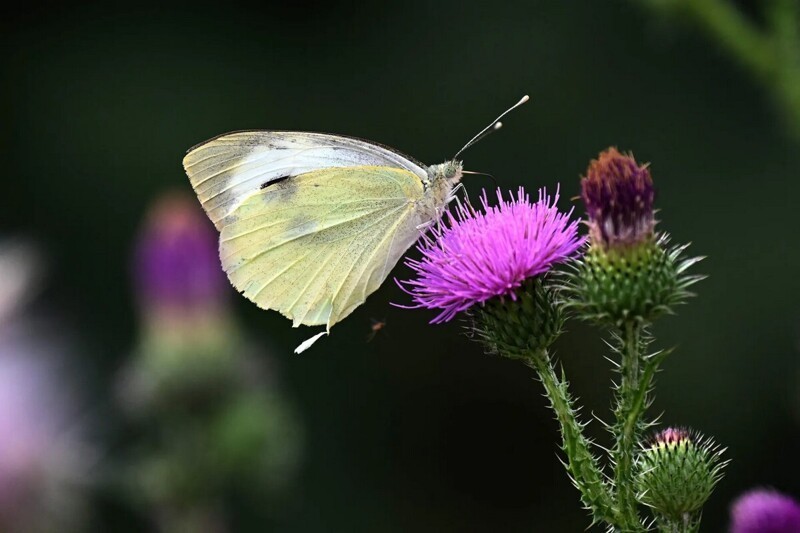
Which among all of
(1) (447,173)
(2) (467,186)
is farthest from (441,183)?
(2) (467,186)

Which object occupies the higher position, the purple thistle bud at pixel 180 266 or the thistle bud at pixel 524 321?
the purple thistle bud at pixel 180 266

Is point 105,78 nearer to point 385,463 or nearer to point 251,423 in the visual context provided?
point 385,463

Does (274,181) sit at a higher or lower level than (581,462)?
higher

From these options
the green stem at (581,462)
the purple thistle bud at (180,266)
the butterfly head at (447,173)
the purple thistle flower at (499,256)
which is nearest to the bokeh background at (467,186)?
the purple thistle bud at (180,266)

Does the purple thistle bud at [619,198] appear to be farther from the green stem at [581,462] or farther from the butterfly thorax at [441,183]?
the butterfly thorax at [441,183]

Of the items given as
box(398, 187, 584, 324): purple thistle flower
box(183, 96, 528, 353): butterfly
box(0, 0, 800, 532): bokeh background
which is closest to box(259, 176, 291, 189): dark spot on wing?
box(183, 96, 528, 353): butterfly

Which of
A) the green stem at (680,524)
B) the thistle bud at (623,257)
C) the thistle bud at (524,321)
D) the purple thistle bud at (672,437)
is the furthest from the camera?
the thistle bud at (524,321)

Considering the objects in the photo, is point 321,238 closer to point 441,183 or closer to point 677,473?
point 441,183
